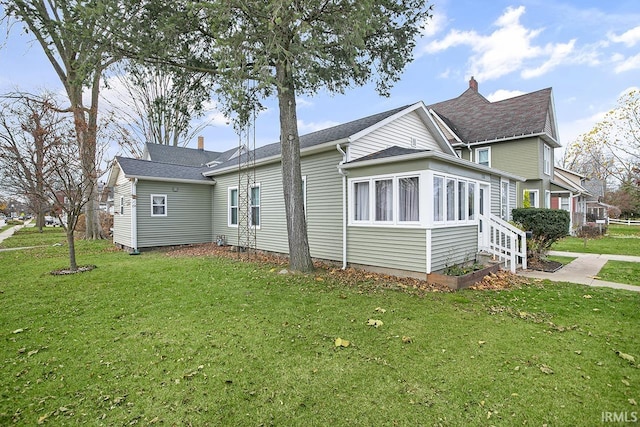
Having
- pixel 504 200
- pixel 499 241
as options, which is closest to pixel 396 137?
pixel 499 241

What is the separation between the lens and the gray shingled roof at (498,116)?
15.6m

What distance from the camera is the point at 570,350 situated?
3742mm

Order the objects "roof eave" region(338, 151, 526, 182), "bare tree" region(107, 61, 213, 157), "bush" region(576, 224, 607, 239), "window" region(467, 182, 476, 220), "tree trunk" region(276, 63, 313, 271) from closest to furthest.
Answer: "roof eave" region(338, 151, 526, 182)
"tree trunk" region(276, 63, 313, 271)
"window" region(467, 182, 476, 220)
"bush" region(576, 224, 607, 239)
"bare tree" region(107, 61, 213, 157)

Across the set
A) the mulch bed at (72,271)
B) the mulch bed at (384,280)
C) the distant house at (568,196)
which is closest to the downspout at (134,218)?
the mulch bed at (72,271)

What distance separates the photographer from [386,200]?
7.73m

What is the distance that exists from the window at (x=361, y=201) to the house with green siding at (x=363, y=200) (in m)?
0.03

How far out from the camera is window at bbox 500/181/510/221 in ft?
36.8

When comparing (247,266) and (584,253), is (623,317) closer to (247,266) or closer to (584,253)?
(247,266)

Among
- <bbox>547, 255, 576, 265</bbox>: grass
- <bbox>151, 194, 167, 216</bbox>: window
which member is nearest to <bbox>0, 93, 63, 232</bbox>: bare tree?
<bbox>151, 194, 167, 216</bbox>: window

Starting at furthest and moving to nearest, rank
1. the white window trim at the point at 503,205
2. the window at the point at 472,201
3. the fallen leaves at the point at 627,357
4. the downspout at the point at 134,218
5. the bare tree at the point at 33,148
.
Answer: the downspout at the point at 134,218 → the white window trim at the point at 503,205 → the window at the point at 472,201 → the bare tree at the point at 33,148 → the fallen leaves at the point at 627,357

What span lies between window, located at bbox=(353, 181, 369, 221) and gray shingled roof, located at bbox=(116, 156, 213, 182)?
27.7 ft

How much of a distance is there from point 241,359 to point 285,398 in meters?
0.90

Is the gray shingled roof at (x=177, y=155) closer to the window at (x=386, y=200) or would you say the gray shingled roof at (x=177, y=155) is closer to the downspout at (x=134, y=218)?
the downspout at (x=134, y=218)

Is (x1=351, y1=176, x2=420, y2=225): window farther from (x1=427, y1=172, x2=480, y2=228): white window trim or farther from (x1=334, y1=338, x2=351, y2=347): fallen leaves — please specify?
(x1=334, y1=338, x2=351, y2=347): fallen leaves
